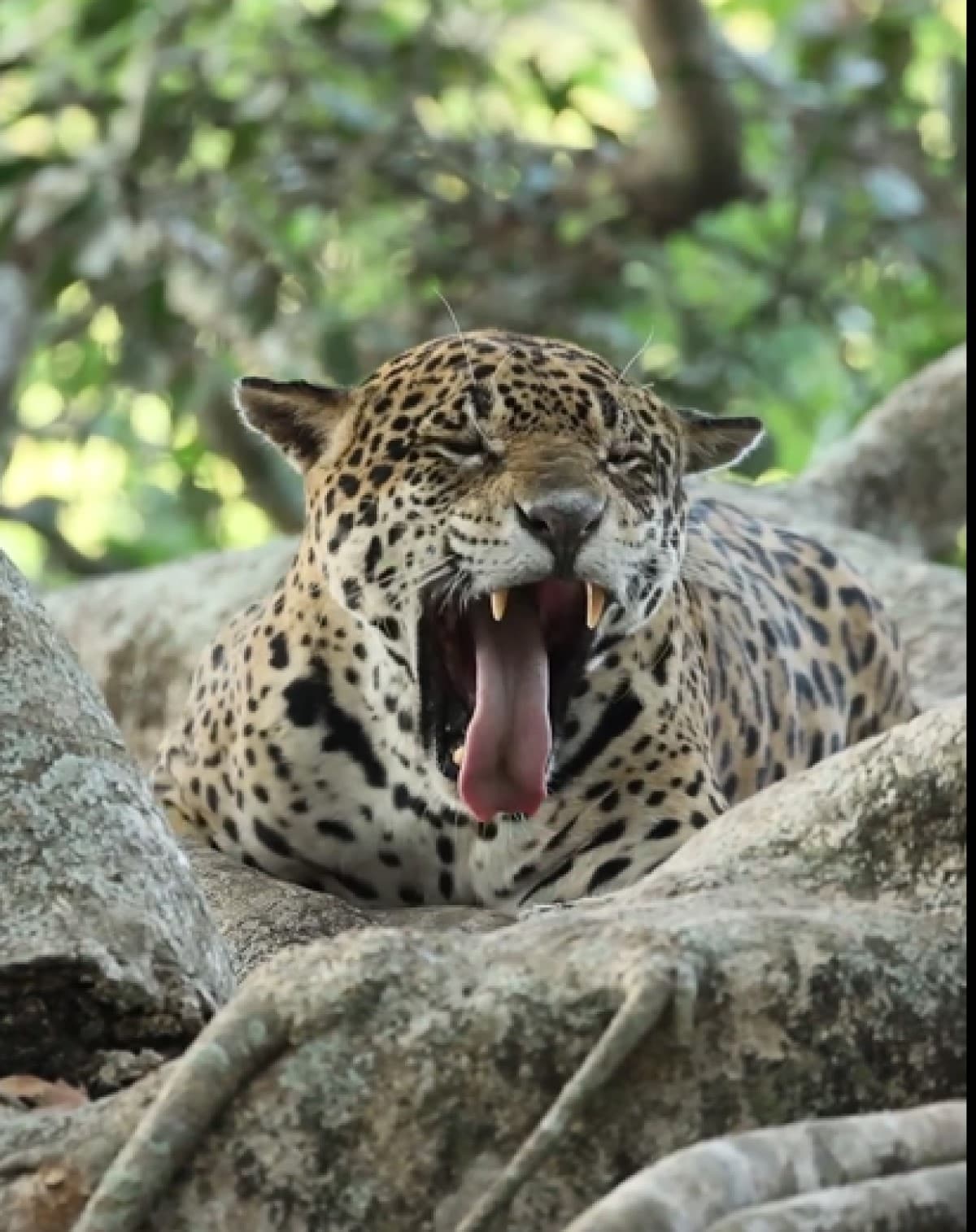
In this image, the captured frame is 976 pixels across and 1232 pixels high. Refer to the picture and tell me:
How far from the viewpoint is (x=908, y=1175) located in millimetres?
2961

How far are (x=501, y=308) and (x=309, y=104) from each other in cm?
158

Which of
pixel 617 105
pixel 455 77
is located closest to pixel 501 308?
pixel 455 77

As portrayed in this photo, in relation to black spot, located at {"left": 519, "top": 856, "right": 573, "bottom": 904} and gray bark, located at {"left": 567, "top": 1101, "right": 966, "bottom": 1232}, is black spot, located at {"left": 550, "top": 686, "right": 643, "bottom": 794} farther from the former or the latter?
gray bark, located at {"left": 567, "top": 1101, "right": 966, "bottom": 1232}

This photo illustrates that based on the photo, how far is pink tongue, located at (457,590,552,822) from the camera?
20.2ft

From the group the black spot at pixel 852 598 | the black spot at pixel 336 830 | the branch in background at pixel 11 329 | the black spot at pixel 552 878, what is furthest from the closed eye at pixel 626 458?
the branch in background at pixel 11 329

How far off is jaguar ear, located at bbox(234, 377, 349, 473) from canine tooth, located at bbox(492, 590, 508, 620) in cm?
91

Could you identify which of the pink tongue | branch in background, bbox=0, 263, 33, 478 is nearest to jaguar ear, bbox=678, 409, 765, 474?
the pink tongue

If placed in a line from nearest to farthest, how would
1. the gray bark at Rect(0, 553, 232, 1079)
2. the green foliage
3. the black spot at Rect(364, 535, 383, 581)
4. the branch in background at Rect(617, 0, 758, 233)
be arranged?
the gray bark at Rect(0, 553, 232, 1079)
the black spot at Rect(364, 535, 383, 581)
the green foliage
the branch in background at Rect(617, 0, 758, 233)

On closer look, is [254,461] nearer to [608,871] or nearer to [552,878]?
[552,878]

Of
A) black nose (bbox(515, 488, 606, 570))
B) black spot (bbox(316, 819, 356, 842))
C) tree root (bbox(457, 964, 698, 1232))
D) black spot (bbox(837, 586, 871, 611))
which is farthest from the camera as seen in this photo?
black spot (bbox(837, 586, 871, 611))

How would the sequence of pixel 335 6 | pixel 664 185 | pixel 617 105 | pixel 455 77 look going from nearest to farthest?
pixel 335 6, pixel 455 77, pixel 664 185, pixel 617 105

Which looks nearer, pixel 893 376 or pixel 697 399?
pixel 697 399

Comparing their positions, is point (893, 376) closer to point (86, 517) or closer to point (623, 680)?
point (86, 517)

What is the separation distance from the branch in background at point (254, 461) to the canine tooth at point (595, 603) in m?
7.80
